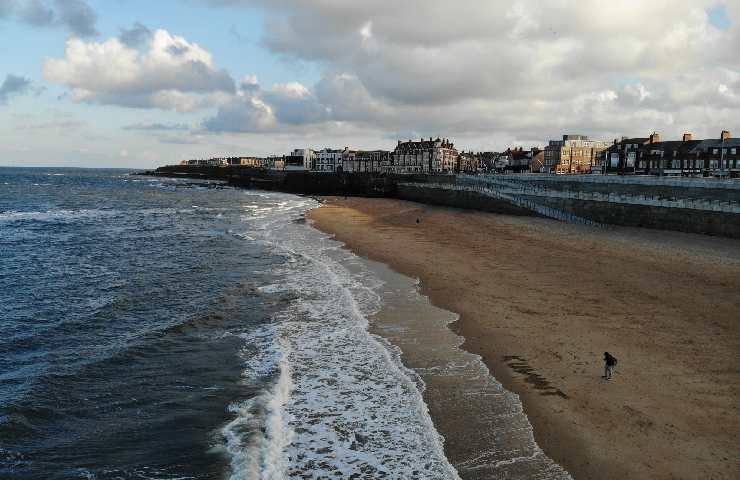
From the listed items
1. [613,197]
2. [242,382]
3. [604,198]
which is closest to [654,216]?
[613,197]

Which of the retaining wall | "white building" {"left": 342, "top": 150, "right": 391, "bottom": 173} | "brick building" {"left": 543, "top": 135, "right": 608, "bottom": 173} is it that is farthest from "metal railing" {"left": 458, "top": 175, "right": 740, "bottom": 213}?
"white building" {"left": 342, "top": 150, "right": 391, "bottom": 173}

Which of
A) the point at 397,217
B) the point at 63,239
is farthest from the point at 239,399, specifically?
the point at 397,217

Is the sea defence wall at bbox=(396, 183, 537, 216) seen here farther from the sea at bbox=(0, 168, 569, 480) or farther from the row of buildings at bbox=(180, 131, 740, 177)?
the sea at bbox=(0, 168, 569, 480)

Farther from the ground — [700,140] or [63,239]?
[700,140]

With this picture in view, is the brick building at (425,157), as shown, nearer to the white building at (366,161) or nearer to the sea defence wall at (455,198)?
the white building at (366,161)

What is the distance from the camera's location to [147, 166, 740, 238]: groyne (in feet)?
120

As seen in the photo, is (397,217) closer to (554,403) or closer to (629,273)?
(629,273)

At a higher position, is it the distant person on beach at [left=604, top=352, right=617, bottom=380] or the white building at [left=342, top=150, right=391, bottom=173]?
the white building at [left=342, top=150, right=391, bottom=173]

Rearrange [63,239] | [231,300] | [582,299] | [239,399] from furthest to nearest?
1. [63,239]
2. [231,300]
3. [582,299]
4. [239,399]

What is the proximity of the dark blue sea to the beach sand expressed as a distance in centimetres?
219

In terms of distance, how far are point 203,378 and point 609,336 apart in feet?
37.1

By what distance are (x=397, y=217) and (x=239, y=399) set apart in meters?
43.3

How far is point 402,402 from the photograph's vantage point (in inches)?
468

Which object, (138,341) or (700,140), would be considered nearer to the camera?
(138,341)
